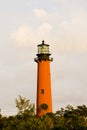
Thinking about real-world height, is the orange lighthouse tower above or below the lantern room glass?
below

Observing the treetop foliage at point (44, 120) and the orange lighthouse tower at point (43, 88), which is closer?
the treetop foliage at point (44, 120)

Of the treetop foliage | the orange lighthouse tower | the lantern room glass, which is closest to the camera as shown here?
the treetop foliage

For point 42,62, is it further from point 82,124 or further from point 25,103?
point 82,124

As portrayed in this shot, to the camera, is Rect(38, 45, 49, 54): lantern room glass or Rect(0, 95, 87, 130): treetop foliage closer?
Rect(0, 95, 87, 130): treetop foliage

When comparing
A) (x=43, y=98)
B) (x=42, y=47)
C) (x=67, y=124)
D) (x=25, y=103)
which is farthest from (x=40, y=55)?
(x=67, y=124)

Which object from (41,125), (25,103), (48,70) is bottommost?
(41,125)

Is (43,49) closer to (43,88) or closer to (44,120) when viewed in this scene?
(43,88)

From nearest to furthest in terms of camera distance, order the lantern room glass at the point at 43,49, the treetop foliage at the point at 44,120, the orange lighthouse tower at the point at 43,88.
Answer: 1. the treetop foliage at the point at 44,120
2. the orange lighthouse tower at the point at 43,88
3. the lantern room glass at the point at 43,49

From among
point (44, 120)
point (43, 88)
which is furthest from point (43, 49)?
point (44, 120)

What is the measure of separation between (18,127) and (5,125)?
26.5 ft

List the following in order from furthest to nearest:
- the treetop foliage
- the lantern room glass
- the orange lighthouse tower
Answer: the lantern room glass → the orange lighthouse tower → the treetop foliage

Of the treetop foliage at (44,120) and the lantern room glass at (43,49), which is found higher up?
the lantern room glass at (43,49)

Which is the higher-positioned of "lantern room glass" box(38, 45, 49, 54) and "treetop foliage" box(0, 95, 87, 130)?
"lantern room glass" box(38, 45, 49, 54)

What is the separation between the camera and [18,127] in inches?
3019
